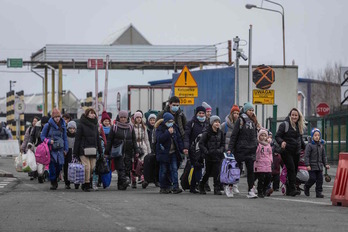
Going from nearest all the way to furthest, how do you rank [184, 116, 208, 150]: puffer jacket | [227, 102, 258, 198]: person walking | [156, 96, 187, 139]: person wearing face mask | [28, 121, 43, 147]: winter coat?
[227, 102, 258, 198]: person walking → [184, 116, 208, 150]: puffer jacket → [156, 96, 187, 139]: person wearing face mask → [28, 121, 43, 147]: winter coat

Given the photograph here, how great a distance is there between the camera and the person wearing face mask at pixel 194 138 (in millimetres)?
19953

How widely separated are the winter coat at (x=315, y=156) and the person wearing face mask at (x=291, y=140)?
0.24 meters

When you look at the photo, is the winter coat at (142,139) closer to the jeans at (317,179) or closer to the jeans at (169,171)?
the jeans at (169,171)

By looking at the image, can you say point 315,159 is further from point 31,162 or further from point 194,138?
point 31,162

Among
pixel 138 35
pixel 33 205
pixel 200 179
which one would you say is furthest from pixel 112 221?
pixel 138 35

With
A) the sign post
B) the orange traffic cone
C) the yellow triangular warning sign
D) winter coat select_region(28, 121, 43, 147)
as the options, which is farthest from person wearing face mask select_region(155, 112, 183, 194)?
the yellow triangular warning sign

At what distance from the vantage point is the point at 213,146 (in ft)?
64.0

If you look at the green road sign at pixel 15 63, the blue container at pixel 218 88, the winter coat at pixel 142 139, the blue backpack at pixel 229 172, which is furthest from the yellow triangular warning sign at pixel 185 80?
the green road sign at pixel 15 63

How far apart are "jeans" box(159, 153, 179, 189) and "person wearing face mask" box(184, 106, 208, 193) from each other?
0.35m

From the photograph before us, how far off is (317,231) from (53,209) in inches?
189

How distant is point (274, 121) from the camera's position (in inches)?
1267

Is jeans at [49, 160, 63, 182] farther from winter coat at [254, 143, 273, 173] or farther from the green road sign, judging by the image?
the green road sign

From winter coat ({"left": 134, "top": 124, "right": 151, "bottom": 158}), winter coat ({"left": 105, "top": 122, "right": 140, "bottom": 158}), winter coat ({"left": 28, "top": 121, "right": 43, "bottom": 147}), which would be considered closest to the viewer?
winter coat ({"left": 105, "top": 122, "right": 140, "bottom": 158})

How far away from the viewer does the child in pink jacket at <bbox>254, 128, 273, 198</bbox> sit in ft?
62.4
